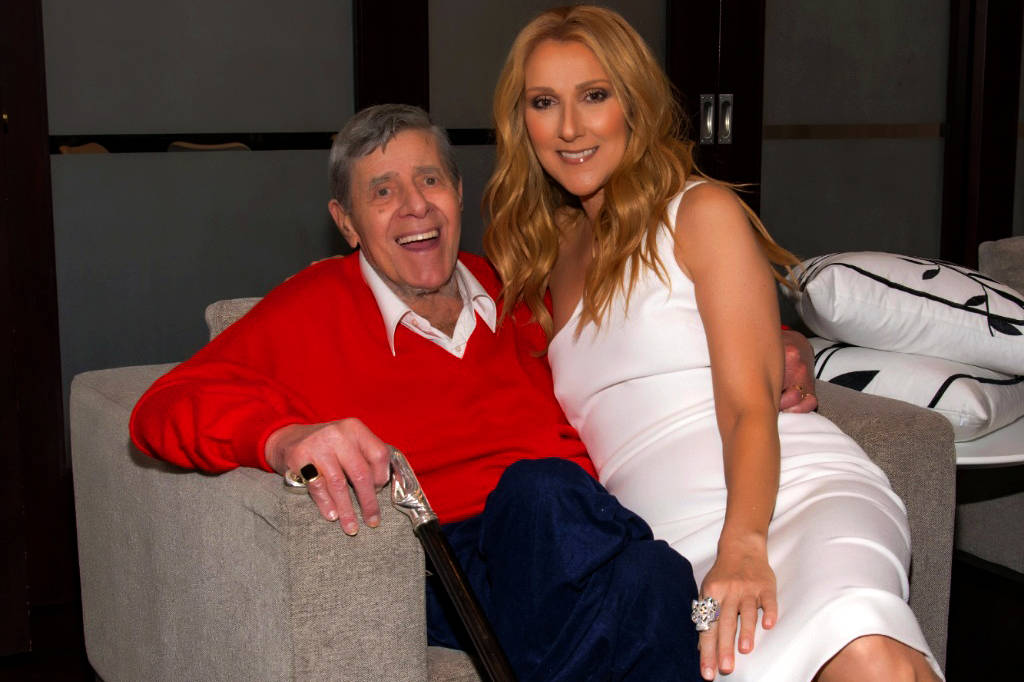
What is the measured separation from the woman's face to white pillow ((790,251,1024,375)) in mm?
549

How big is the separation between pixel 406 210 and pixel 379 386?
0.93 feet

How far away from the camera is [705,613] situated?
146cm

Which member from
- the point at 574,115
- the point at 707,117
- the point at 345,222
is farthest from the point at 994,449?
the point at 707,117

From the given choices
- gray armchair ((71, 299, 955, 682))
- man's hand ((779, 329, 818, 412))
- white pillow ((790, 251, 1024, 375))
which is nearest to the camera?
gray armchair ((71, 299, 955, 682))

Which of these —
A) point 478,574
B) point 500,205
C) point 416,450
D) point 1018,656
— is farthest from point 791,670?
point 1018,656

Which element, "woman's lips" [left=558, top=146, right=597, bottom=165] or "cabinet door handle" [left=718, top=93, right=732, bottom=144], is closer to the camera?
"woman's lips" [left=558, top=146, right=597, bottom=165]

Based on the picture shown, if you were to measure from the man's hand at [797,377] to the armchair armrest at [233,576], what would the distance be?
0.67 m

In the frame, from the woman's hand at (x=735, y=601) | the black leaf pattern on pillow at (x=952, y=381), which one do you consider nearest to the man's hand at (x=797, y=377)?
the black leaf pattern on pillow at (x=952, y=381)

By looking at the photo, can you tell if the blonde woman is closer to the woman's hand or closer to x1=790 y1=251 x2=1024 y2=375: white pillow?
the woman's hand

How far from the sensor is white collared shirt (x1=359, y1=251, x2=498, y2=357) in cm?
190

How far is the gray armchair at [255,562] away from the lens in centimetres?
145

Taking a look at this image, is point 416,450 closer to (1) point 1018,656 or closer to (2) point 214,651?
(2) point 214,651

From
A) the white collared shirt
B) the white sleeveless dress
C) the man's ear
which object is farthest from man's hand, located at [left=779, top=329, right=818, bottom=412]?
the man's ear

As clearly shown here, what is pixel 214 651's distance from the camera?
5.41 feet
